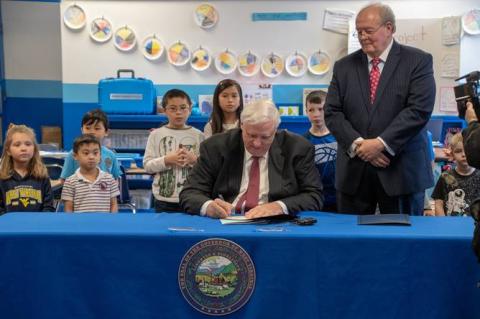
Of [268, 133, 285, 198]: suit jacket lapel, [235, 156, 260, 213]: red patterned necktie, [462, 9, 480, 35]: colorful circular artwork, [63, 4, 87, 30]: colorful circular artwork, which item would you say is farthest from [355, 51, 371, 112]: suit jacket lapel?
[63, 4, 87, 30]: colorful circular artwork

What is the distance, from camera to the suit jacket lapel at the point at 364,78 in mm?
2412

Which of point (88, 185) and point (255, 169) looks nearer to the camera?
point (255, 169)

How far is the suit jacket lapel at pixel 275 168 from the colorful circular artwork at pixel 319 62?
413 cm

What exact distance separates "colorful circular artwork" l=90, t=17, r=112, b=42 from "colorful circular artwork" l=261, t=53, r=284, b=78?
5.94ft

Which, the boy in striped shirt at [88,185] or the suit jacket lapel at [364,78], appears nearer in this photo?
the suit jacket lapel at [364,78]

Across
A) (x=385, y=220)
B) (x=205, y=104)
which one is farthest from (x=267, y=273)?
(x=205, y=104)

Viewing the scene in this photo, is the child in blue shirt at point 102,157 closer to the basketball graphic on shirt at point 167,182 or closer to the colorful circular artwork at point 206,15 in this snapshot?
the basketball graphic on shirt at point 167,182

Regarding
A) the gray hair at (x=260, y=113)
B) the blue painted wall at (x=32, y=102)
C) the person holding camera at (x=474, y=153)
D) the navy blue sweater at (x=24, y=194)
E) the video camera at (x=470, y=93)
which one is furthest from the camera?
the blue painted wall at (x=32, y=102)

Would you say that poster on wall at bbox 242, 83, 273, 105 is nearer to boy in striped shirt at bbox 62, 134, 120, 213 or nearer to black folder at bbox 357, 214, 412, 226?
boy in striped shirt at bbox 62, 134, 120, 213

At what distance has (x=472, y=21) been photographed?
19.9 ft

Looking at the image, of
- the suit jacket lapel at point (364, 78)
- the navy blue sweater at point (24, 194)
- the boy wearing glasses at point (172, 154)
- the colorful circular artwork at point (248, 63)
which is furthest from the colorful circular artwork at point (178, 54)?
the suit jacket lapel at point (364, 78)

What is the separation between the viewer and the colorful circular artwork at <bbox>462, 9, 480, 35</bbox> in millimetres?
6043

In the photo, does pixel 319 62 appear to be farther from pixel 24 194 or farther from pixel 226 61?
pixel 24 194

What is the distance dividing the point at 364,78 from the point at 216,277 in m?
1.22
